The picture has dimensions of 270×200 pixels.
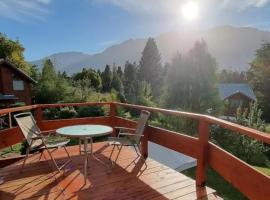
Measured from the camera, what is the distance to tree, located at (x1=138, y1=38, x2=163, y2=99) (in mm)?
43812

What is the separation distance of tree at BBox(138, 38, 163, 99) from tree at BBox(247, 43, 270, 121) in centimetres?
1828

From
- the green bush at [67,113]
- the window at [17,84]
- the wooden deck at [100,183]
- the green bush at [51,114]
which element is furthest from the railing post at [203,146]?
the window at [17,84]

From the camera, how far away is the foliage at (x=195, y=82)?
1620cm

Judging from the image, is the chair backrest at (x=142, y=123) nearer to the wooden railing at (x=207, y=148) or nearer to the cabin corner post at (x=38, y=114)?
the wooden railing at (x=207, y=148)

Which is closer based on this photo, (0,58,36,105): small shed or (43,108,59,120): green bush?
(43,108,59,120): green bush

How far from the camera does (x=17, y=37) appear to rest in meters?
27.4

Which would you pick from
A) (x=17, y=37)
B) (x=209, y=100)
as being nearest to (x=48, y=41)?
(x=17, y=37)

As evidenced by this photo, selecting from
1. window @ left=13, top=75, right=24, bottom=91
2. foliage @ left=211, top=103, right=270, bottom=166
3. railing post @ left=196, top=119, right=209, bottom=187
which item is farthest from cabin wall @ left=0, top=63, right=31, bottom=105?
railing post @ left=196, top=119, right=209, bottom=187

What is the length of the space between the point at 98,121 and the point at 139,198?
3.06 m

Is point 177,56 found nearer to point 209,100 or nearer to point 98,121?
point 209,100

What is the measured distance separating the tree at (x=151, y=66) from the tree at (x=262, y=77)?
18280 millimetres

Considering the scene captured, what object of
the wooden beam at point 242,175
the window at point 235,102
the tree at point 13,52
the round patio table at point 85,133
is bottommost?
the window at point 235,102

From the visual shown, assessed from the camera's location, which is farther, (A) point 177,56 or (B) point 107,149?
(A) point 177,56

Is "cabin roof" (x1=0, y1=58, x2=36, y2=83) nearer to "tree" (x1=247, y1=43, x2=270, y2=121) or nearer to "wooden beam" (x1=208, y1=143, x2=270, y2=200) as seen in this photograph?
"wooden beam" (x1=208, y1=143, x2=270, y2=200)
